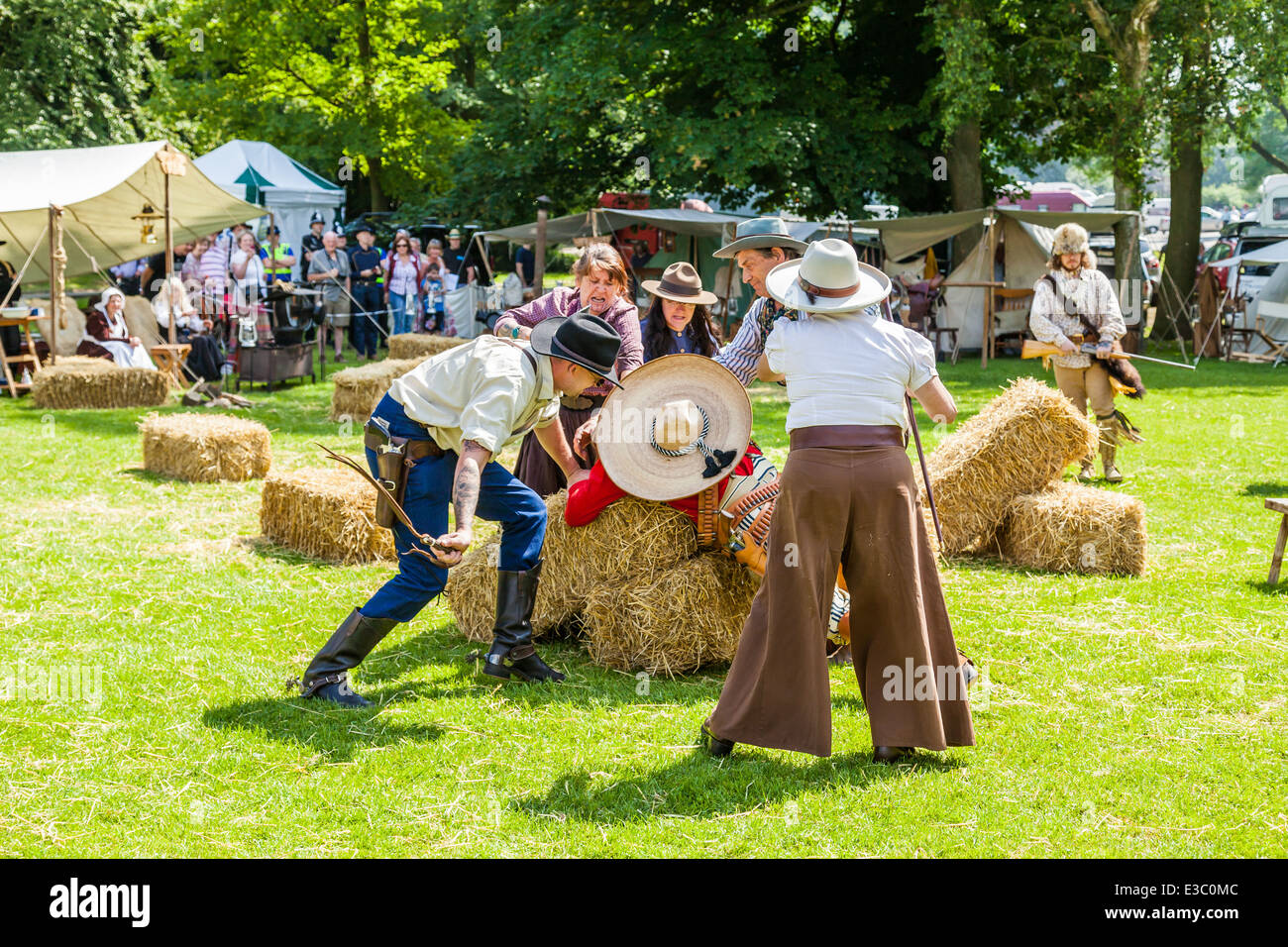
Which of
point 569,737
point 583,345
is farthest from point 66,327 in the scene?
point 569,737

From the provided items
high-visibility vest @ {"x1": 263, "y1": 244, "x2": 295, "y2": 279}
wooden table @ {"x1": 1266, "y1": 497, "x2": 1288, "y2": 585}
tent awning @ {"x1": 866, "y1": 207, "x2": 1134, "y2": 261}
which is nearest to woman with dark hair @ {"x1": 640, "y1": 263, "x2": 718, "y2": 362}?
wooden table @ {"x1": 1266, "y1": 497, "x2": 1288, "y2": 585}

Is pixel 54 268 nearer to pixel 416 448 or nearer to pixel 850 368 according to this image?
pixel 416 448

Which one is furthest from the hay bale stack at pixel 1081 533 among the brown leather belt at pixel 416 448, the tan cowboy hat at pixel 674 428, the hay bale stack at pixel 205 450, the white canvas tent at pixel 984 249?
the white canvas tent at pixel 984 249

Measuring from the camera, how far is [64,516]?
29.6 feet

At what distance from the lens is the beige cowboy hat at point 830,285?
4637 millimetres

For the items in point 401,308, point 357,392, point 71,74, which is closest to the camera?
point 357,392

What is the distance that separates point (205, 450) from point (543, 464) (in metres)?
4.58

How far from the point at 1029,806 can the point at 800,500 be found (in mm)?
1313

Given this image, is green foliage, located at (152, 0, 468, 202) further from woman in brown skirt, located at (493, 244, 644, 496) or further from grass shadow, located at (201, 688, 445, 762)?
grass shadow, located at (201, 688, 445, 762)

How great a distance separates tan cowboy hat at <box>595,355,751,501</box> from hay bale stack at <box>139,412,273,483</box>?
19.2ft

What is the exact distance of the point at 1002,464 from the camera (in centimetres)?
809

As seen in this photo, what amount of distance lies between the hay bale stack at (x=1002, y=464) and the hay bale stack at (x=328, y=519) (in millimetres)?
3538

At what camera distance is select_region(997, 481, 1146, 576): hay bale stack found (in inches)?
299

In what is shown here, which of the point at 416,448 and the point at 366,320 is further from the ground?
the point at 366,320
